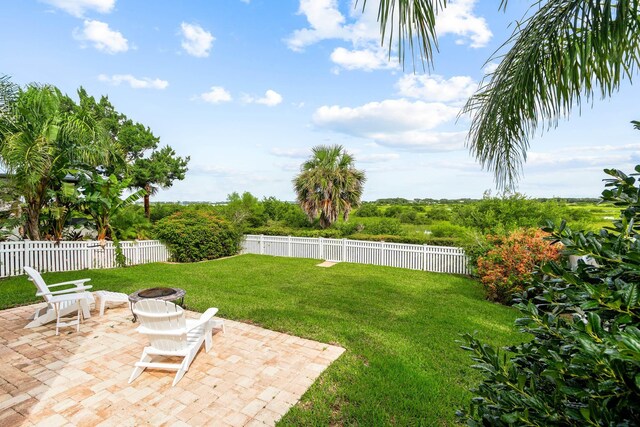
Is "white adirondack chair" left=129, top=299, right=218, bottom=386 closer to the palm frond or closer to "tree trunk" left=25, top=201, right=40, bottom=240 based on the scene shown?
the palm frond

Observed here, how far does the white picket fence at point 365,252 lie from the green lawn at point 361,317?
28.8 inches

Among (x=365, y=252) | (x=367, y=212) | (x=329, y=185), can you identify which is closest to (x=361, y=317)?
(x=365, y=252)

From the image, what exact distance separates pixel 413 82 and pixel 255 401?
3665 mm

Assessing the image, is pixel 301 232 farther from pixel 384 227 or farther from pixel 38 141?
pixel 38 141

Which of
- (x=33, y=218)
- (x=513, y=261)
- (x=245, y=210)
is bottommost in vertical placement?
(x=513, y=261)

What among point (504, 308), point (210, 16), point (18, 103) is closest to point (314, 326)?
point (504, 308)

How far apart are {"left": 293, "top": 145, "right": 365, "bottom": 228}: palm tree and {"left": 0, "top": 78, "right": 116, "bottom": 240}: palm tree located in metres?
8.80

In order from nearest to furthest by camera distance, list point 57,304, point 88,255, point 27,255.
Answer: point 57,304
point 27,255
point 88,255

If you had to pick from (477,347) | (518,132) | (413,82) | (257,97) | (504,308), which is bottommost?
(504,308)

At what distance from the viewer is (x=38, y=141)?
376 inches

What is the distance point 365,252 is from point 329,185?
4590 mm

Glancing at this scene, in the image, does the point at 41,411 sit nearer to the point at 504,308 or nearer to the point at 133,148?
the point at 504,308

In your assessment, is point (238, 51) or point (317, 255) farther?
point (317, 255)

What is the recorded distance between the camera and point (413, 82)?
214 centimetres
